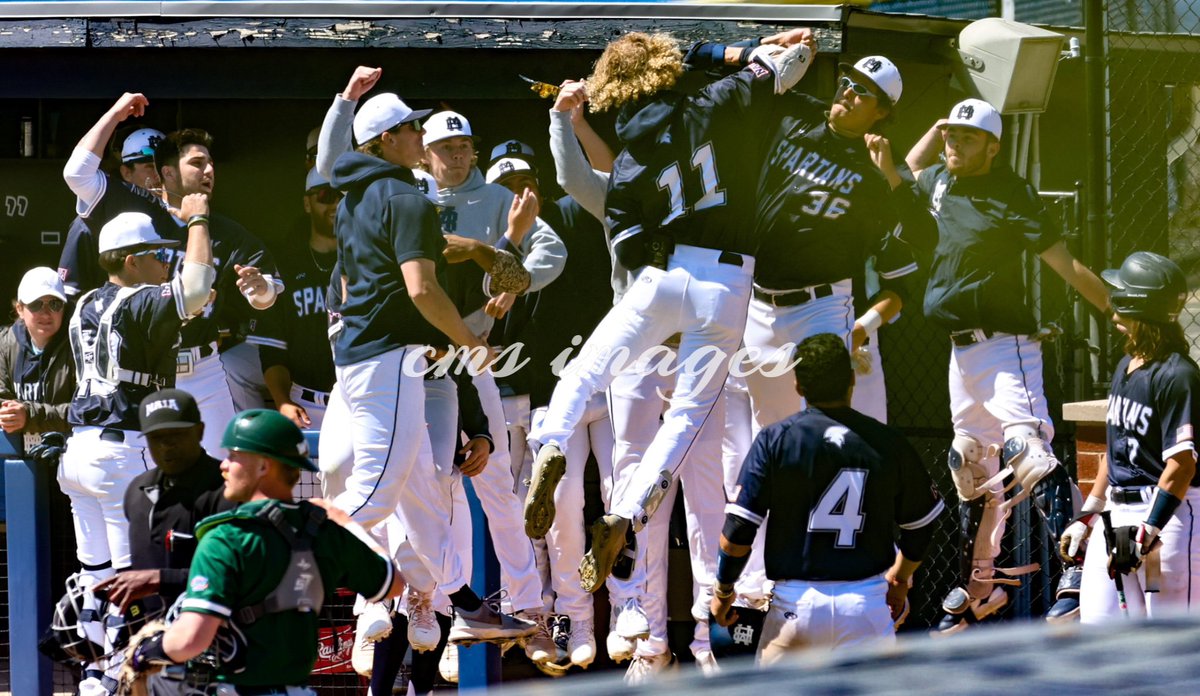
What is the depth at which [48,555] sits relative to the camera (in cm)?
629

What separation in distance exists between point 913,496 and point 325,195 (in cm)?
306

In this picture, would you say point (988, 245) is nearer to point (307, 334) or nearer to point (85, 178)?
point (307, 334)

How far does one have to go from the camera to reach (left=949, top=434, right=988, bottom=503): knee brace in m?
6.09

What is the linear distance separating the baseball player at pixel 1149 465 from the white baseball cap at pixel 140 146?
3.84 meters

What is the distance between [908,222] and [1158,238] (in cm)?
174

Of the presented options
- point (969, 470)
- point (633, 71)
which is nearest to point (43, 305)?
point (633, 71)

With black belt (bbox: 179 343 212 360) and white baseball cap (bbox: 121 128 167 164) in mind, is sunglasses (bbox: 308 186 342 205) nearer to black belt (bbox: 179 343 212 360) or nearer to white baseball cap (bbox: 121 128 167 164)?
white baseball cap (bbox: 121 128 167 164)

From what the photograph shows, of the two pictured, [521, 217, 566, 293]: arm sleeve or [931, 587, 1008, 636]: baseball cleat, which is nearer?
[931, 587, 1008, 636]: baseball cleat

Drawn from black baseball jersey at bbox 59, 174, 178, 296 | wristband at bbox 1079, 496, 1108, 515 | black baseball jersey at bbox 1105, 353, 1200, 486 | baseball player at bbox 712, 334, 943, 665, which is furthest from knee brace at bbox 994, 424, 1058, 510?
black baseball jersey at bbox 59, 174, 178, 296

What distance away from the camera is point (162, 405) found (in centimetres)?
473

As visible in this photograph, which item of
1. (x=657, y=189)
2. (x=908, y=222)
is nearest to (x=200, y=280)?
(x=657, y=189)

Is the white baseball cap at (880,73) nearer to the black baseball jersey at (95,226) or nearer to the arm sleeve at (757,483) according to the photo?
the arm sleeve at (757,483)

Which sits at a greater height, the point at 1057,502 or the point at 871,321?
the point at 871,321

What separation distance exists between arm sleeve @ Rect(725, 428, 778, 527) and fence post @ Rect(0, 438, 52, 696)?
3.04m
